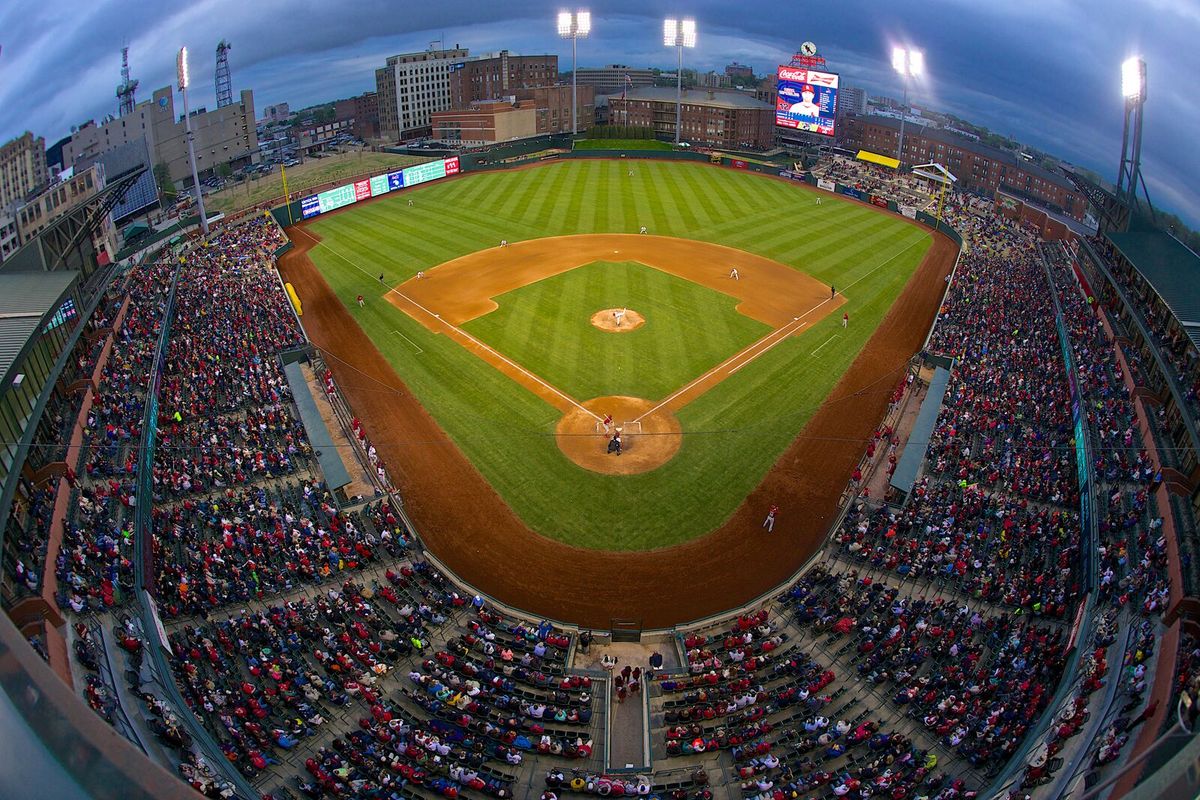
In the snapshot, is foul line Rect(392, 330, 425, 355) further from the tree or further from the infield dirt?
the tree

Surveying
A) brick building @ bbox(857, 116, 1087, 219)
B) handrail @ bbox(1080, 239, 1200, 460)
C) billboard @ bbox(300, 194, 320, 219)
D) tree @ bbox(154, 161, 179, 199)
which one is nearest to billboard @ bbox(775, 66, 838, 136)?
brick building @ bbox(857, 116, 1087, 219)

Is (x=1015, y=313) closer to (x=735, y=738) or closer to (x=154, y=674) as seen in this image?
(x=735, y=738)

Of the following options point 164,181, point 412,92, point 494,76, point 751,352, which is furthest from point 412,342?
point 412,92

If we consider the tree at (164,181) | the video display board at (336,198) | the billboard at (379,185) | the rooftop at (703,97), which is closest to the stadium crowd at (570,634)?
the video display board at (336,198)

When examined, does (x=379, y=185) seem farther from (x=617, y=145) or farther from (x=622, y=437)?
(x=622, y=437)

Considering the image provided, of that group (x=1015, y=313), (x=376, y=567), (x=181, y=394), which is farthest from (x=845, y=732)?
(x=1015, y=313)
